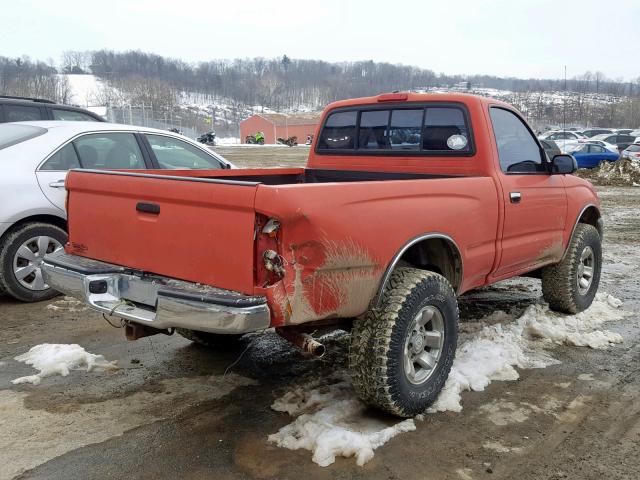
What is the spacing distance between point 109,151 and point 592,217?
5008 mm

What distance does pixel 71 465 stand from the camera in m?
2.98

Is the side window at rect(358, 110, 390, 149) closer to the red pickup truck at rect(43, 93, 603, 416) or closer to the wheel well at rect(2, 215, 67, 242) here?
the red pickup truck at rect(43, 93, 603, 416)

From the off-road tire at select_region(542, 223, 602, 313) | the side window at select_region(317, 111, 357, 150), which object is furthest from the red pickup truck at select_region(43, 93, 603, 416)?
the off-road tire at select_region(542, 223, 602, 313)

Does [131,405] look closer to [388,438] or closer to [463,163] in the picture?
[388,438]

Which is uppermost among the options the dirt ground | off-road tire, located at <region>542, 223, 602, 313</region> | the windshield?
the windshield

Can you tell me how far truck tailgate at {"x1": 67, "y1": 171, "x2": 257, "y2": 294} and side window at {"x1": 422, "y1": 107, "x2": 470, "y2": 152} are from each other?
7.19 feet

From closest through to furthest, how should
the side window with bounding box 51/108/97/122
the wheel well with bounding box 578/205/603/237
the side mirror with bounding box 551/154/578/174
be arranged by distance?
the side mirror with bounding box 551/154/578/174 → the wheel well with bounding box 578/205/603/237 → the side window with bounding box 51/108/97/122

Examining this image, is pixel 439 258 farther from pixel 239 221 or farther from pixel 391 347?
pixel 239 221

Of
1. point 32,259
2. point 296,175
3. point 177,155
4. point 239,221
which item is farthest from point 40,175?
point 239,221

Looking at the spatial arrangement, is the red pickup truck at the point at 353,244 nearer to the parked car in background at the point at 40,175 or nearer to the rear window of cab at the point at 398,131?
the rear window of cab at the point at 398,131

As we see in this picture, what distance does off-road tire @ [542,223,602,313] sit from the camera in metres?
5.39

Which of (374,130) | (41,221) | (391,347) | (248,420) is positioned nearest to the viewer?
(391,347)

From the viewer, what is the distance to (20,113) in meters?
7.66

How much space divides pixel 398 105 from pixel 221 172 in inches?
61.9
